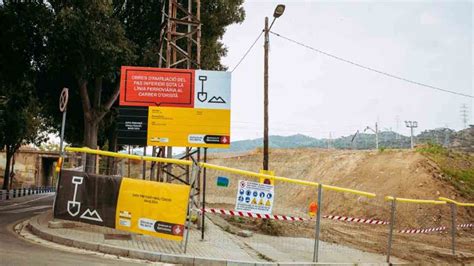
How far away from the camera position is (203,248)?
945 centimetres

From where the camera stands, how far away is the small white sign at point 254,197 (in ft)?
29.9

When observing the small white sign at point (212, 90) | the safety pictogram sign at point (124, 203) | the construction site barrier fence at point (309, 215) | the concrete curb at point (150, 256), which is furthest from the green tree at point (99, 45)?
the small white sign at point (212, 90)

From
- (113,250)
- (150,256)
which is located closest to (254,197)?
(150,256)

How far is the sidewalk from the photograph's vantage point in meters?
8.30

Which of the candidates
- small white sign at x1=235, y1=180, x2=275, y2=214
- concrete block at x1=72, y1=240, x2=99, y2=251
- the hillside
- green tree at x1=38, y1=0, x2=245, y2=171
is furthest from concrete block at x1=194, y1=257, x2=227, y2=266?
green tree at x1=38, y1=0, x2=245, y2=171

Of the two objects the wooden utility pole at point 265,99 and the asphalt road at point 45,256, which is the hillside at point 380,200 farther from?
the asphalt road at point 45,256

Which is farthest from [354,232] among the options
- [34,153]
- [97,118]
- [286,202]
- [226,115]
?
[34,153]

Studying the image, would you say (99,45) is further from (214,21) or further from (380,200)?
(380,200)

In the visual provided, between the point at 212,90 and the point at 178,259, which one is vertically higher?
the point at 212,90

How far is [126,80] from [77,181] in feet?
11.6

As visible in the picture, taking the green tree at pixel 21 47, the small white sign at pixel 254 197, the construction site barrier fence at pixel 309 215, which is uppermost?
the green tree at pixel 21 47

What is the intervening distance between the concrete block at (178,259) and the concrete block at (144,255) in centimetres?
12

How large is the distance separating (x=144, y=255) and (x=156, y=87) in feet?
17.1

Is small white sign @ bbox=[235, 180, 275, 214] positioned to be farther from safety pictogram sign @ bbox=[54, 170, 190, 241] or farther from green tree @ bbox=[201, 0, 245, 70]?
green tree @ bbox=[201, 0, 245, 70]
